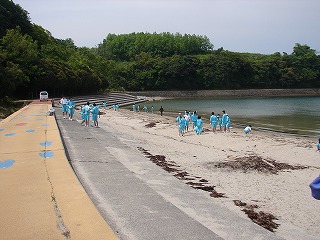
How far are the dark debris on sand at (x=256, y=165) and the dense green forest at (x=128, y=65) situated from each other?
25461mm

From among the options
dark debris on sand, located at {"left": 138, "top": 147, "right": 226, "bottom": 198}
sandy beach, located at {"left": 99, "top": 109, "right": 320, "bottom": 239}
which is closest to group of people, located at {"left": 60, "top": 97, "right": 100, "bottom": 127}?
sandy beach, located at {"left": 99, "top": 109, "right": 320, "bottom": 239}

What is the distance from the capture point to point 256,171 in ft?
39.5

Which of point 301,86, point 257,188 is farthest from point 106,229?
point 301,86

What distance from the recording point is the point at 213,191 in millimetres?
9164

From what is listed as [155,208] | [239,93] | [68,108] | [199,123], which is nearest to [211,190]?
[155,208]

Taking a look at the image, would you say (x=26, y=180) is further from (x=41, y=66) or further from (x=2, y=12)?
(x=2, y=12)

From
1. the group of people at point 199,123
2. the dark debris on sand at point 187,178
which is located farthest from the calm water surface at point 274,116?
the dark debris on sand at point 187,178

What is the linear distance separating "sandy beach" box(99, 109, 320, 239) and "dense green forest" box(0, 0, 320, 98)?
22.5 m

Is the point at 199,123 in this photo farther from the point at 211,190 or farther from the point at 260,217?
the point at 260,217

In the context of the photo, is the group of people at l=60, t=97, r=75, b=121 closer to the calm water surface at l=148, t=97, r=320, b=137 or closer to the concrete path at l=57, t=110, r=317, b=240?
the concrete path at l=57, t=110, r=317, b=240

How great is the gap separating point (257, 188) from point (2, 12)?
5958 centimetres

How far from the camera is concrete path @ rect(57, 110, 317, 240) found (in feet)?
17.2

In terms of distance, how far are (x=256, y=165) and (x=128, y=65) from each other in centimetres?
8683

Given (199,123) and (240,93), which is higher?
(199,123)
